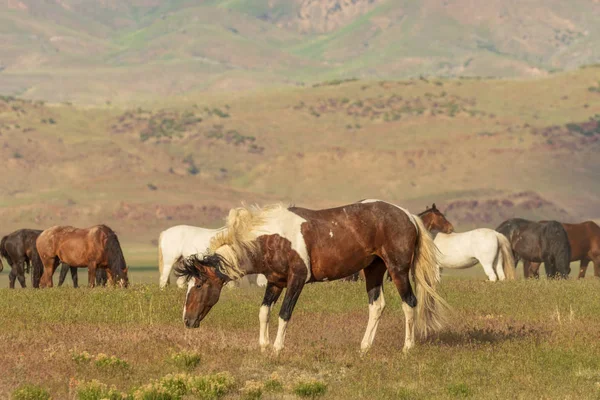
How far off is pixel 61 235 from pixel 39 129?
108095 millimetres

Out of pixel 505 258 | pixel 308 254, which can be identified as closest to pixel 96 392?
pixel 308 254

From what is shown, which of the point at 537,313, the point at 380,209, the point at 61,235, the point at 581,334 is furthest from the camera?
the point at 61,235

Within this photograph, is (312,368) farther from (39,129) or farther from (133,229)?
(39,129)

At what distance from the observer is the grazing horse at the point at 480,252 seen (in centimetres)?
2969

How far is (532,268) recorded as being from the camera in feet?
122

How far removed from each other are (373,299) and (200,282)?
2.64 m

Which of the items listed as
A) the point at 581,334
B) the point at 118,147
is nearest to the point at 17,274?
the point at 581,334

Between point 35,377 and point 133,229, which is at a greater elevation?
point 35,377

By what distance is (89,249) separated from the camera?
26672 millimetres

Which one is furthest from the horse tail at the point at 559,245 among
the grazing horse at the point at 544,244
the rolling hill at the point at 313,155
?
the rolling hill at the point at 313,155

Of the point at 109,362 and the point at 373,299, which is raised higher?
the point at 373,299

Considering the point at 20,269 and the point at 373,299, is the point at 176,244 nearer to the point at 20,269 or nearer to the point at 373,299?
the point at 20,269

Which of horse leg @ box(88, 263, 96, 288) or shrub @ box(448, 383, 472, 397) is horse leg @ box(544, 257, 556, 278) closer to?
horse leg @ box(88, 263, 96, 288)

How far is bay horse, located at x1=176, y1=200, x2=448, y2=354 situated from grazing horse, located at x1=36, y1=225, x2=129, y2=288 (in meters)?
10.0
